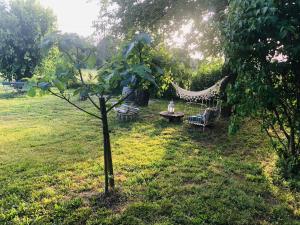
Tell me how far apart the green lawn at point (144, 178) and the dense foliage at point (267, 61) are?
0.97m

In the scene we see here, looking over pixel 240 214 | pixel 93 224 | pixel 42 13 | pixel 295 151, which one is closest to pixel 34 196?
pixel 93 224

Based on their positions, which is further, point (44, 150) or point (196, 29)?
point (196, 29)

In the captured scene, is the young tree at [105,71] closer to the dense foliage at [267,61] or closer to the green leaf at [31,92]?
the green leaf at [31,92]

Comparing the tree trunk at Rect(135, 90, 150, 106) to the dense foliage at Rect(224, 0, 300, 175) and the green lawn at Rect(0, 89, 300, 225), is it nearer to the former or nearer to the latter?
the green lawn at Rect(0, 89, 300, 225)

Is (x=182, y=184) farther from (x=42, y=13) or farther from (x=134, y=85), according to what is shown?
(x=42, y=13)

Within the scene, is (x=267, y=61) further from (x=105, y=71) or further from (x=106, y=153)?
(x=106, y=153)

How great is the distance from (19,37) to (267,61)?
17.1m

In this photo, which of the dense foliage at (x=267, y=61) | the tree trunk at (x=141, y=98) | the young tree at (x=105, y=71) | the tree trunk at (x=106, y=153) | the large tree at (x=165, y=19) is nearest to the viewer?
the young tree at (x=105, y=71)

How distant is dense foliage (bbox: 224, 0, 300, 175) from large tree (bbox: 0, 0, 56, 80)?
15.7 m

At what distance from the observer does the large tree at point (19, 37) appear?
1695 cm

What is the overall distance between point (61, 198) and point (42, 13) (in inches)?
703

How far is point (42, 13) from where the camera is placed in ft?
60.6

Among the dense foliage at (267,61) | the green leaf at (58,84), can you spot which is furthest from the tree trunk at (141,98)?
the green leaf at (58,84)

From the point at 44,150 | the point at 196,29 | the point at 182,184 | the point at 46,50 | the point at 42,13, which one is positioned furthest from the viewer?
the point at 42,13
